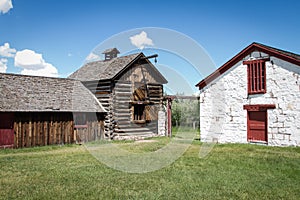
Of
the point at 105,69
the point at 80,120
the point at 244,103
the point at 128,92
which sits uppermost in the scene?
the point at 105,69

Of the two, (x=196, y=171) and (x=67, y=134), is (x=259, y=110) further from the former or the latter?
(x=67, y=134)

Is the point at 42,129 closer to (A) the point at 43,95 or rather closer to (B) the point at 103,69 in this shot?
(A) the point at 43,95

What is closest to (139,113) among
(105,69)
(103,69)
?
(105,69)

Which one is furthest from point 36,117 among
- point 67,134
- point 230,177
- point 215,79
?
point 230,177

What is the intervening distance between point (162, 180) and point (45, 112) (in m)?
10.8

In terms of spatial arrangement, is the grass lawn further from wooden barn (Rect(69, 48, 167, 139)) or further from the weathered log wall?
wooden barn (Rect(69, 48, 167, 139))

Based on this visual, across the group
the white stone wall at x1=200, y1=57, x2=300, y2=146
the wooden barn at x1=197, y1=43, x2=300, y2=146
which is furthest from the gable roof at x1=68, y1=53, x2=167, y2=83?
the white stone wall at x1=200, y1=57, x2=300, y2=146

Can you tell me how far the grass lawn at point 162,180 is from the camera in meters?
6.90

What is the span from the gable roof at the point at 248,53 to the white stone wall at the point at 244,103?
0.22 metres

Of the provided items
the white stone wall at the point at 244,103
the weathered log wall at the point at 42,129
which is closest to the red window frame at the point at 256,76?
the white stone wall at the point at 244,103

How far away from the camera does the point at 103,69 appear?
73.4 ft

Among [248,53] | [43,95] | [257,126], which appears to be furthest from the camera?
[43,95]

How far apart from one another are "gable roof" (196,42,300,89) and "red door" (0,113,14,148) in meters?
10.8

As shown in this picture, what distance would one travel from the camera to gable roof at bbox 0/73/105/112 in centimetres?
1648
